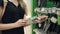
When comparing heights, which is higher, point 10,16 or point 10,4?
point 10,4

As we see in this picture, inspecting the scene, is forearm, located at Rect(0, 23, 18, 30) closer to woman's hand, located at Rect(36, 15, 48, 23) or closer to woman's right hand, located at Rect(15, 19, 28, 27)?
woman's right hand, located at Rect(15, 19, 28, 27)

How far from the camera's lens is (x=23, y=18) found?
128 cm

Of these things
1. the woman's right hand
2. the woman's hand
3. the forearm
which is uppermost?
the woman's hand

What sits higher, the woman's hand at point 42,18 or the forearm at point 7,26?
the woman's hand at point 42,18

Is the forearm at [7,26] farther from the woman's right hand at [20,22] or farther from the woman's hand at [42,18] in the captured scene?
the woman's hand at [42,18]

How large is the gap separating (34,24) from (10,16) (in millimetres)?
221

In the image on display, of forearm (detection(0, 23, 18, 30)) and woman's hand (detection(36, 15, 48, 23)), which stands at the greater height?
woman's hand (detection(36, 15, 48, 23))

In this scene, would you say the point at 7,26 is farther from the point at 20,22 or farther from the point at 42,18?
the point at 42,18

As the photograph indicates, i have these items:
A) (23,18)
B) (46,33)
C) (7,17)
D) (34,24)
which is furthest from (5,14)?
(46,33)

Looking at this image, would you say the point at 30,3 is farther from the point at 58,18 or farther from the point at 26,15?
the point at 58,18

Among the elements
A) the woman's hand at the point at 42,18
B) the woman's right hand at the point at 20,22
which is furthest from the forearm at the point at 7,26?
the woman's hand at the point at 42,18

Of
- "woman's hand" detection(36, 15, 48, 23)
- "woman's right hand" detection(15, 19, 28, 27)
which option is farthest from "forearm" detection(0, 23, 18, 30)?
"woman's hand" detection(36, 15, 48, 23)

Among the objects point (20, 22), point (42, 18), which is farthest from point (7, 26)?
point (42, 18)

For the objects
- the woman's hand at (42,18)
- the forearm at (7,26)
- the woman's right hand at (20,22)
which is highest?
the woman's hand at (42,18)
